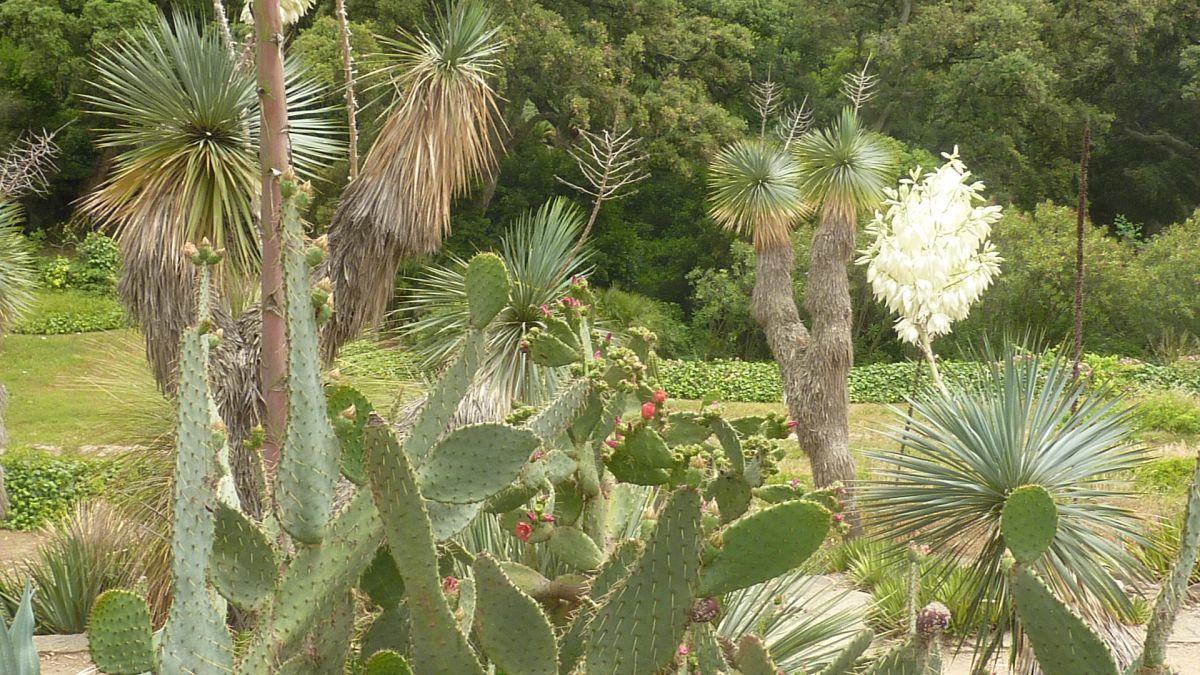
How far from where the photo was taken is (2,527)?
1051 cm

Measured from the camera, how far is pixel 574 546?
307cm

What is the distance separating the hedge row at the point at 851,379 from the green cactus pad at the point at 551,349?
13497mm

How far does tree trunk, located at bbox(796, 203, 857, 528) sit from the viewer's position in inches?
376

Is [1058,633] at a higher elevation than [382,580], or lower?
higher

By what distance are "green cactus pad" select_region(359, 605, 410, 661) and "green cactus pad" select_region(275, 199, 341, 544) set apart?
0.50 metres

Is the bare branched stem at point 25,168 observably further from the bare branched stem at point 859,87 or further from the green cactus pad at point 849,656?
the green cactus pad at point 849,656

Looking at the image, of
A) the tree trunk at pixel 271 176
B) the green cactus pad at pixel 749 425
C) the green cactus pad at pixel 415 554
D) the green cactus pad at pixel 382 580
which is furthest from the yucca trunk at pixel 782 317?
the green cactus pad at pixel 415 554

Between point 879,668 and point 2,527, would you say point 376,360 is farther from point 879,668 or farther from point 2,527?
point 879,668

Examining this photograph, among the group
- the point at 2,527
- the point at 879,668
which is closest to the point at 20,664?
the point at 879,668

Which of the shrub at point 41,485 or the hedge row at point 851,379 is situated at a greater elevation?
the hedge row at point 851,379

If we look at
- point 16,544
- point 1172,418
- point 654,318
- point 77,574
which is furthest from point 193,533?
point 654,318

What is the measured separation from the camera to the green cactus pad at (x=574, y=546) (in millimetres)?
3059

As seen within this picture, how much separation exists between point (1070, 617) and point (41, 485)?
11.0 m

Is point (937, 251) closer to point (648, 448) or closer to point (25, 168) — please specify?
point (648, 448)
